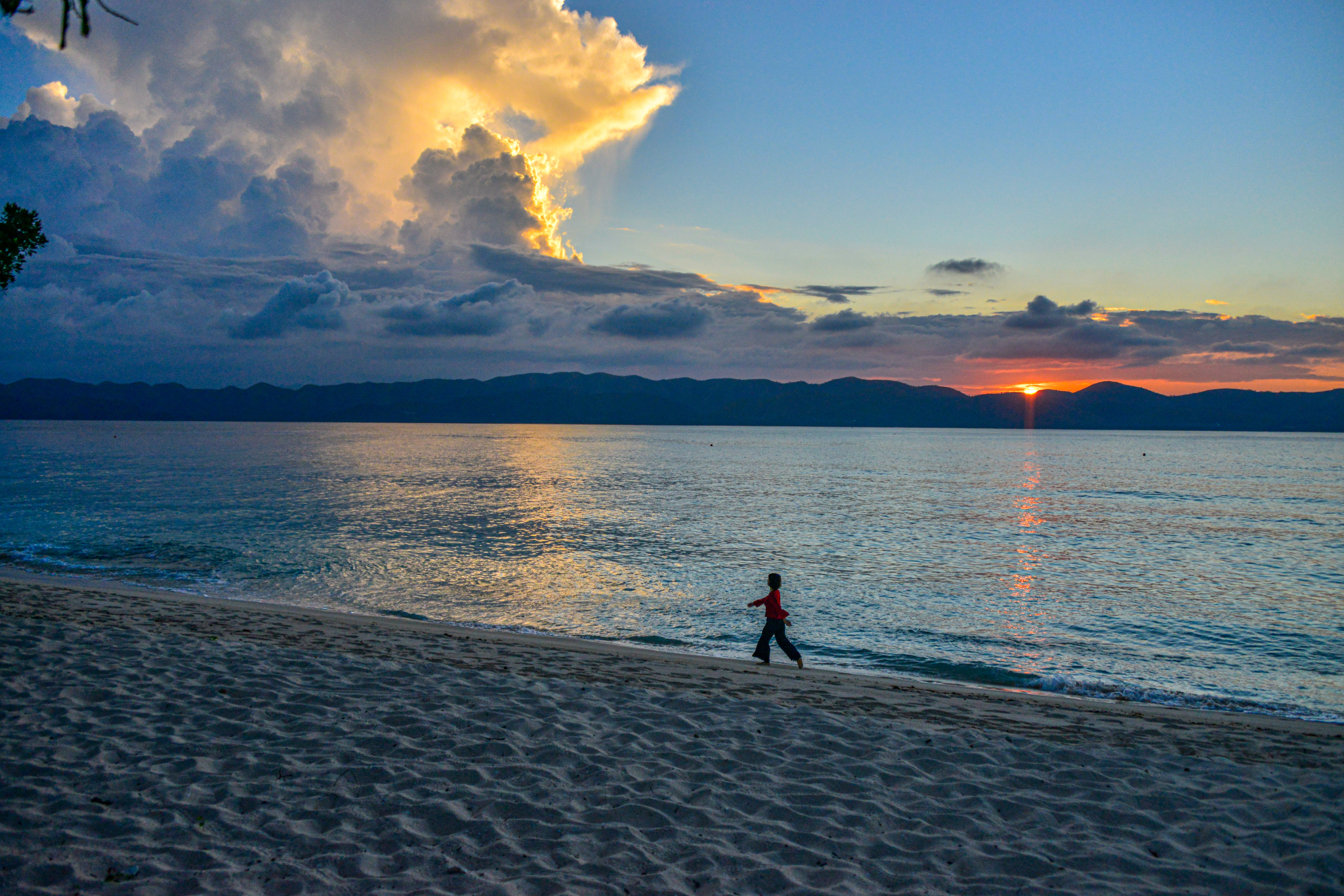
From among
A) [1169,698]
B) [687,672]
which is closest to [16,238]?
[687,672]

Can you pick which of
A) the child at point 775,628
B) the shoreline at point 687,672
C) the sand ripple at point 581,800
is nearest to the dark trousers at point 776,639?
the child at point 775,628

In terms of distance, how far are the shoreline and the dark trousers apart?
1.04 ft

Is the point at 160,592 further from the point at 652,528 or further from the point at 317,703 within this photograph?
Result: the point at 652,528

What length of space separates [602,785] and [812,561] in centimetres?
2259

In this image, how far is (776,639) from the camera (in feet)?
46.4

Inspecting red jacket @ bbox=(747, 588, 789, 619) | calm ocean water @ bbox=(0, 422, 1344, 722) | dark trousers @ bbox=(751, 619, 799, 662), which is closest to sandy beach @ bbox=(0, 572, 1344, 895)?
dark trousers @ bbox=(751, 619, 799, 662)

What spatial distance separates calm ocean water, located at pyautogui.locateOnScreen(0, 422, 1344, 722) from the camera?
17.0 meters

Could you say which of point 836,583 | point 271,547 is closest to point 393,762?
point 836,583

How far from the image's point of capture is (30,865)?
5215 millimetres

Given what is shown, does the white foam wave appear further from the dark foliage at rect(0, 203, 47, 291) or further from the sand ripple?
the dark foliage at rect(0, 203, 47, 291)

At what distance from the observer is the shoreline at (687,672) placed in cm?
1046

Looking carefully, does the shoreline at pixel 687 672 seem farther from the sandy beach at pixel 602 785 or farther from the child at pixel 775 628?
the child at pixel 775 628

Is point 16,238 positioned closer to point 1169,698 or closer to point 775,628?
point 775,628

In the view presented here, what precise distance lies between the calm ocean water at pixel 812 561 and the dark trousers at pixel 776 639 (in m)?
1.95
